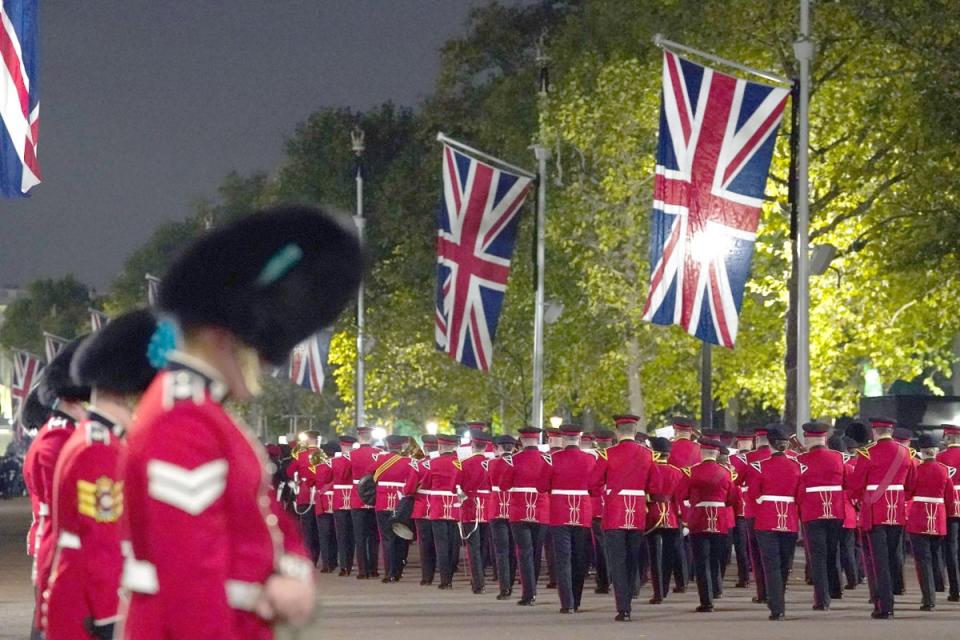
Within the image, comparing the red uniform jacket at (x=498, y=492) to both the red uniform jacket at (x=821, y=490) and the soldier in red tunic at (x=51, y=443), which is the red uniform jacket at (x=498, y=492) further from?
the soldier in red tunic at (x=51, y=443)

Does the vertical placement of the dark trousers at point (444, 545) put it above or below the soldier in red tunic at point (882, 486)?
below

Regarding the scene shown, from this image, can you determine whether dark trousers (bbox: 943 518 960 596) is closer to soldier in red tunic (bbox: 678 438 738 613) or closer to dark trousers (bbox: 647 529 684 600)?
soldier in red tunic (bbox: 678 438 738 613)

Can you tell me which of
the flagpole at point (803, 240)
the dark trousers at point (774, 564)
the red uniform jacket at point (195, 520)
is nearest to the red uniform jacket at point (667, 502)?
the dark trousers at point (774, 564)

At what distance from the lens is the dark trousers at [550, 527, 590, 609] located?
19.1 meters

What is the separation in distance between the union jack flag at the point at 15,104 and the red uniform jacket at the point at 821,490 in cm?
766

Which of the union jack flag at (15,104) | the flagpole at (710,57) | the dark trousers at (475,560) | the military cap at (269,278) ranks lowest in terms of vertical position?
the dark trousers at (475,560)

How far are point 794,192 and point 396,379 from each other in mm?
31264

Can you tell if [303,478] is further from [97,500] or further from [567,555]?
[97,500]

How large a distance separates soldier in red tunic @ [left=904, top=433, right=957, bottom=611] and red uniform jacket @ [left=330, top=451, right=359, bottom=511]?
801 centimetres

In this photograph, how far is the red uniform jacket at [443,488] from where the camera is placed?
23234 millimetres

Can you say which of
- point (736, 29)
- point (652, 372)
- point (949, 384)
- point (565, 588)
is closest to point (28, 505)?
point (652, 372)

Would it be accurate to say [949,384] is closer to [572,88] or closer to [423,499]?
[572,88]

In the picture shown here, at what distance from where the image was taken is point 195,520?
4.70 m

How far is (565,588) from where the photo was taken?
62.5 ft
